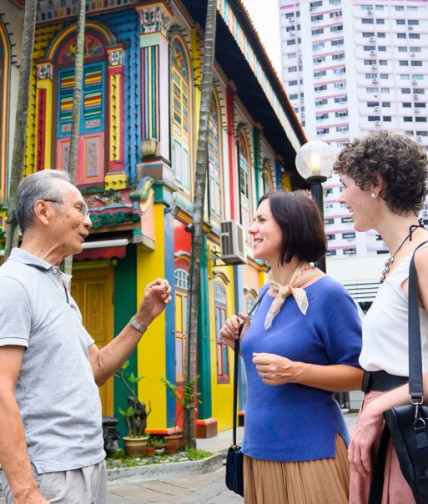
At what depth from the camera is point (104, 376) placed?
9.12 feet

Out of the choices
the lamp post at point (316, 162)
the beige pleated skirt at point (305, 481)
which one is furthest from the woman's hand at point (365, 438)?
the lamp post at point (316, 162)

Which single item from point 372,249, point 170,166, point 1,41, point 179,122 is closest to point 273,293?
point 170,166

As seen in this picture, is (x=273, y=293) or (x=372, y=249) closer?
(x=273, y=293)

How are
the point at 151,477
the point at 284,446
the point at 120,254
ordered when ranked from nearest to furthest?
the point at 284,446, the point at 151,477, the point at 120,254

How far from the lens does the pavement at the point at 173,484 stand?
23.0 feet

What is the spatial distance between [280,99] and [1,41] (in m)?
7.79

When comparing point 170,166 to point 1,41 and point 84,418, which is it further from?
point 84,418

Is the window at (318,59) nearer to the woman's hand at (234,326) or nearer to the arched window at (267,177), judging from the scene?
the arched window at (267,177)

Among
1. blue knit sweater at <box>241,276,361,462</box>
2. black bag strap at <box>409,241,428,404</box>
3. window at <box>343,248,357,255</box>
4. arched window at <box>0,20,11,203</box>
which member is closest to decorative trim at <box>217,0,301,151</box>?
arched window at <box>0,20,11,203</box>

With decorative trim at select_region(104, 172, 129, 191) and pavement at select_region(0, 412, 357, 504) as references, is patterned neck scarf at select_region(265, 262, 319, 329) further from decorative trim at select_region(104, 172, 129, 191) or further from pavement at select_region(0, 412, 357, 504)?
decorative trim at select_region(104, 172, 129, 191)

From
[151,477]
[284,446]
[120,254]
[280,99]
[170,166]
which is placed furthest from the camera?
[280,99]

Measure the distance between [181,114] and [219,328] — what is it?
450 cm

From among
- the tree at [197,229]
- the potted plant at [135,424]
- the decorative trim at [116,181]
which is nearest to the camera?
the potted plant at [135,424]

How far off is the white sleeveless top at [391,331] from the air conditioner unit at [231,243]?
403 inches
